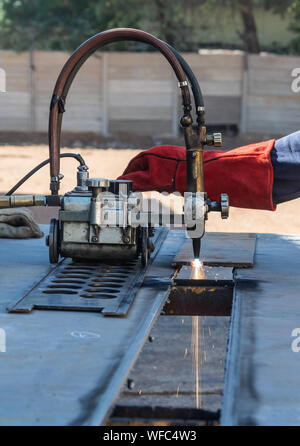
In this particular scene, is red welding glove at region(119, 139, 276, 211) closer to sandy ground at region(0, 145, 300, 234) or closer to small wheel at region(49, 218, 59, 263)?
small wheel at region(49, 218, 59, 263)

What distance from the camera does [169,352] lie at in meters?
2.83

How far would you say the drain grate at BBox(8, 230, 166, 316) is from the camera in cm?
275

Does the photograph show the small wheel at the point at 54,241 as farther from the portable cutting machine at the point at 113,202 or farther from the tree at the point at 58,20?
the tree at the point at 58,20

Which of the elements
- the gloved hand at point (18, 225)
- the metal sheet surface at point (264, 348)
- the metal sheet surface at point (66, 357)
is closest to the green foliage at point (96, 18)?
the gloved hand at point (18, 225)

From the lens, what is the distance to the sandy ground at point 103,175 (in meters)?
7.68

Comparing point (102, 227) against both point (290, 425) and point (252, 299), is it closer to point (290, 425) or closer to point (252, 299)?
point (252, 299)

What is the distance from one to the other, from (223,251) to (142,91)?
42.2 ft

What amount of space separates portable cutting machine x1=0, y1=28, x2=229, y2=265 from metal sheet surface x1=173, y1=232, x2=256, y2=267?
13cm

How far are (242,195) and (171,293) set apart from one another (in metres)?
0.62

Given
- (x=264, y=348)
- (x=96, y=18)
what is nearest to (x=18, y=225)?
(x=264, y=348)

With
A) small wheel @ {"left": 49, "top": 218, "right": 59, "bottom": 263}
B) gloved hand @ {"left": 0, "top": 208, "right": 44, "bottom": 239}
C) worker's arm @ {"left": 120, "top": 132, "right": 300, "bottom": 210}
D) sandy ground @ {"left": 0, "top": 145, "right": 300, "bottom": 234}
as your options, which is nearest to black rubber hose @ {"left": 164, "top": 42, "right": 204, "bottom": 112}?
worker's arm @ {"left": 120, "top": 132, "right": 300, "bottom": 210}

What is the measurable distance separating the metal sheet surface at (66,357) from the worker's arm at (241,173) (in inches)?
19.7

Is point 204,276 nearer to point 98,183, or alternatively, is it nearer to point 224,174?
point 224,174
